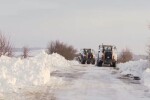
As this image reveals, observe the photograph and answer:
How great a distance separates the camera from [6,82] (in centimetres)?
1700

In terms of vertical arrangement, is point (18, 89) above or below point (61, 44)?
below

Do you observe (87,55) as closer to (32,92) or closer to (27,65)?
(27,65)

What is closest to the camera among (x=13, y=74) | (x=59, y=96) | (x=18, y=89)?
(x=59, y=96)

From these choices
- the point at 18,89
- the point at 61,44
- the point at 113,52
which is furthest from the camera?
the point at 61,44

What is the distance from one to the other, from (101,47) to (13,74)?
28741 millimetres

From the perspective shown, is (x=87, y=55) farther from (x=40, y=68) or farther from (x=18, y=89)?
(x=18, y=89)

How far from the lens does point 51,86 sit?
19.6 m

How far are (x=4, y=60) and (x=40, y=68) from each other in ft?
8.94

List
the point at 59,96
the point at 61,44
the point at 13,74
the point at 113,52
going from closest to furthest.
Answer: the point at 59,96 < the point at 13,74 < the point at 113,52 < the point at 61,44

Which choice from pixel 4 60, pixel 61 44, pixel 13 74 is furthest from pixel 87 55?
pixel 13 74

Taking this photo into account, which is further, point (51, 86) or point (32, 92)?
point (51, 86)

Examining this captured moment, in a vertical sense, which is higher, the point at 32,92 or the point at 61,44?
the point at 61,44

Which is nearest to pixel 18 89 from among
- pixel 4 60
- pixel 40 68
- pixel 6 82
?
pixel 6 82

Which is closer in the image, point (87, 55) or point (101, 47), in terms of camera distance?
point (101, 47)
